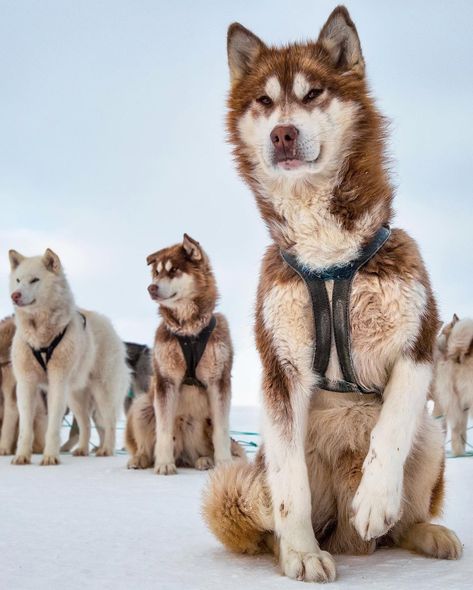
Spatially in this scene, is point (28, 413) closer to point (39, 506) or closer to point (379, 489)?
point (39, 506)

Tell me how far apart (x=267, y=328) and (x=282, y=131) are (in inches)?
25.2

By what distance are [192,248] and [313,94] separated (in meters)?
3.92

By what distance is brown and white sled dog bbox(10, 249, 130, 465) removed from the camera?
6664 millimetres

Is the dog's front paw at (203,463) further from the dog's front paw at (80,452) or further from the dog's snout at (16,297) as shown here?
the dog's snout at (16,297)

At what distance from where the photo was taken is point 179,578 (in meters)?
2.14

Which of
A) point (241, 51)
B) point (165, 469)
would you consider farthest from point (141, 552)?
point (165, 469)

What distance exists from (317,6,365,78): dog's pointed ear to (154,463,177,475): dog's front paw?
379cm

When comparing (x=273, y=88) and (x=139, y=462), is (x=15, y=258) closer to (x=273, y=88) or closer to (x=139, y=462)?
(x=139, y=462)

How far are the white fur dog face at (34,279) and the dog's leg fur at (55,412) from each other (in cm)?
73

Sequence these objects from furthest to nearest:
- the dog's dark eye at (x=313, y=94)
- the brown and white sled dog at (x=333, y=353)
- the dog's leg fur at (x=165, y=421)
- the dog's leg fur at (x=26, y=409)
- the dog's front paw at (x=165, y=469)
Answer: the dog's leg fur at (x=26, y=409), the dog's leg fur at (x=165, y=421), the dog's front paw at (x=165, y=469), the dog's dark eye at (x=313, y=94), the brown and white sled dog at (x=333, y=353)

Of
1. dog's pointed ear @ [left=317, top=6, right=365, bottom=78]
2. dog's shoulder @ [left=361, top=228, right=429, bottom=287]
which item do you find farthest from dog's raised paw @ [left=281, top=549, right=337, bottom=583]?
dog's pointed ear @ [left=317, top=6, right=365, bottom=78]

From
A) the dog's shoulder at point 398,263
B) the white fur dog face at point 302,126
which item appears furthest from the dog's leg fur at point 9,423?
the dog's shoulder at point 398,263

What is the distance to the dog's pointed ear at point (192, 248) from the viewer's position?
628cm

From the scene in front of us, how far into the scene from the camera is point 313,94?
244cm
